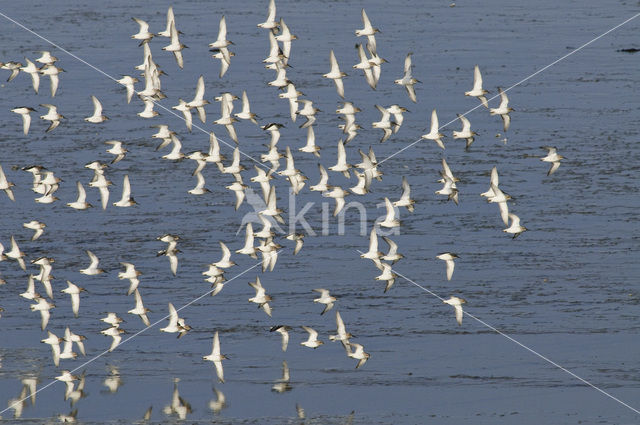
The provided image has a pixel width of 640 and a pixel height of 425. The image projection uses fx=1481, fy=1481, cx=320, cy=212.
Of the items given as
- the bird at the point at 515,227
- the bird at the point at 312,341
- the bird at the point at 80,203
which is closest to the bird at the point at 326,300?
the bird at the point at 312,341

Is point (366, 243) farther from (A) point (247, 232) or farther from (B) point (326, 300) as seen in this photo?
(B) point (326, 300)

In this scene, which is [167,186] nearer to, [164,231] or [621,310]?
[164,231]

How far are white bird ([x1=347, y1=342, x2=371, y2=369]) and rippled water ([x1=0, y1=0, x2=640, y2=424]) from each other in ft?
0.59

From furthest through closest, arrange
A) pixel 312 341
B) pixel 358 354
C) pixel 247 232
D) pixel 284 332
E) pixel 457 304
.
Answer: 1. pixel 247 232
2. pixel 457 304
3. pixel 284 332
4. pixel 312 341
5. pixel 358 354

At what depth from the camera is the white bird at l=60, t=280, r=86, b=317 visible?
1532 inches

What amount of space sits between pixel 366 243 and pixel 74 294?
9552 mm

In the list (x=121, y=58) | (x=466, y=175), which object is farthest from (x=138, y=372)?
(x=121, y=58)

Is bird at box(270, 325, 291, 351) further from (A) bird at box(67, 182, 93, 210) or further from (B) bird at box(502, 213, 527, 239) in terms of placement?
(A) bird at box(67, 182, 93, 210)

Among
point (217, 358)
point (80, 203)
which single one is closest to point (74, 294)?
point (80, 203)

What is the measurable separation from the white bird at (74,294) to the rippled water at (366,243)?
414mm

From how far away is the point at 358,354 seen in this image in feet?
117

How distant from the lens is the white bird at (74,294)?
38.9 metres

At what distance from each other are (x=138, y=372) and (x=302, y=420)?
190 inches

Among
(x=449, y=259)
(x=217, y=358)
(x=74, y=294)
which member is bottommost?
(x=217, y=358)
